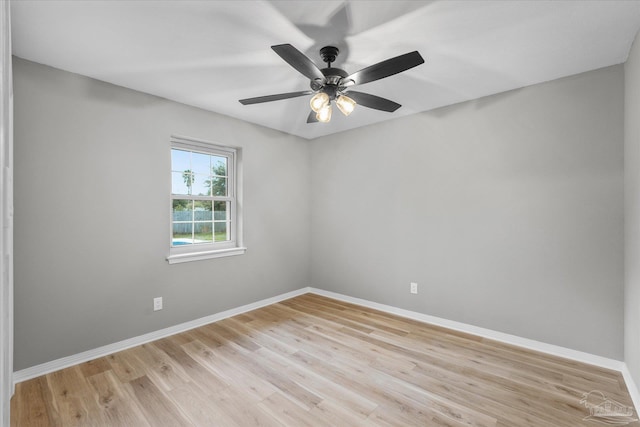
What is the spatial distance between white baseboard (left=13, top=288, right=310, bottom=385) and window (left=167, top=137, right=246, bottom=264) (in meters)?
0.68

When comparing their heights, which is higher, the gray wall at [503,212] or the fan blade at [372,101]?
the fan blade at [372,101]

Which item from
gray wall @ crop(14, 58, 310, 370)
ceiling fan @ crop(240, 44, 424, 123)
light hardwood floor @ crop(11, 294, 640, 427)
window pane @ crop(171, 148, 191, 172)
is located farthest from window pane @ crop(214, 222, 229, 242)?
ceiling fan @ crop(240, 44, 424, 123)

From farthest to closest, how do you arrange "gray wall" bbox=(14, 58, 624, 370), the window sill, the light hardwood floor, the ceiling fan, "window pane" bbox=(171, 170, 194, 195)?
"window pane" bbox=(171, 170, 194, 195) → the window sill → "gray wall" bbox=(14, 58, 624, 370) → the light hardwood floor → the ceiling fan

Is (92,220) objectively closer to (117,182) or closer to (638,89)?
(117,182)

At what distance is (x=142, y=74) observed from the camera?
2564 millimetres

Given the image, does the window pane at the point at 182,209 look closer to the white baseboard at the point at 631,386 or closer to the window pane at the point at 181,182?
the window pane at the point at 181,182

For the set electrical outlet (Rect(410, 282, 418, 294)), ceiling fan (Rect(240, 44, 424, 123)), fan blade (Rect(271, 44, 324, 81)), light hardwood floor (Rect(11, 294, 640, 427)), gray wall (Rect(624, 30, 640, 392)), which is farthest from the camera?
electrical outlet (Rect(410, 282, 418, 294))

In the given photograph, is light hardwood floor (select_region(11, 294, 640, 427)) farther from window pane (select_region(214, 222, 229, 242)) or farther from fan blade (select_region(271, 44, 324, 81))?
fan blade (select_region(271, 44, 324, 81))

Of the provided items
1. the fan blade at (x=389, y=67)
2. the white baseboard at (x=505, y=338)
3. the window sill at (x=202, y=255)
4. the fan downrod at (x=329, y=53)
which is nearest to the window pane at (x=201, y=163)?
the window sill at (x=202, y=255)

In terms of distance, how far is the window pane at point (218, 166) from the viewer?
3705mm

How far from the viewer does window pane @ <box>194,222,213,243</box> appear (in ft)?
11.6

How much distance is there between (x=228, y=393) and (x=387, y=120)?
10.6ft

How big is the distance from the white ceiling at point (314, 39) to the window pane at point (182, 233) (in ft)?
4.56

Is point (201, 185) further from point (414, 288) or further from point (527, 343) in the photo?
point (527, 343)
